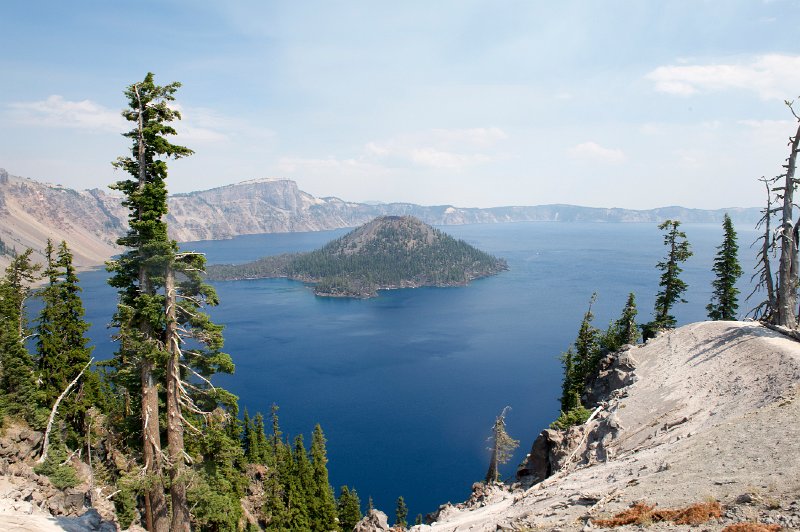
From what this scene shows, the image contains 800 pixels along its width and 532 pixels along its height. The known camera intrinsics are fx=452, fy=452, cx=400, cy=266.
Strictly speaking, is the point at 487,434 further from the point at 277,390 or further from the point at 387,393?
the point at 277,390

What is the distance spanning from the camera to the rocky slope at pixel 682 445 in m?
12.5

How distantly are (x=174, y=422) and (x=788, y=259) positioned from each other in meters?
30.2

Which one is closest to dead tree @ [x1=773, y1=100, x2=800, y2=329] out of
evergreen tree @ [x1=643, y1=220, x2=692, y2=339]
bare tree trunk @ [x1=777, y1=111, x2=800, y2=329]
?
bare tree trunk @ [x1=777, y1=111, x2=800, y2=329]

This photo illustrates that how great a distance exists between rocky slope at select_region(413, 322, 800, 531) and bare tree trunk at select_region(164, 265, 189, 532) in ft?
33.6

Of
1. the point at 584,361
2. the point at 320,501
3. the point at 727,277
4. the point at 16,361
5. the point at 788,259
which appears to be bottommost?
the point at 320,501

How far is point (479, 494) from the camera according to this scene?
25812mm

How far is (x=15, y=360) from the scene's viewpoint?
31.1 metres

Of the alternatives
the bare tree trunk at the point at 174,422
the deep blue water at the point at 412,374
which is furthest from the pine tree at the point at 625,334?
the bare tree trunk at the point at 174,422

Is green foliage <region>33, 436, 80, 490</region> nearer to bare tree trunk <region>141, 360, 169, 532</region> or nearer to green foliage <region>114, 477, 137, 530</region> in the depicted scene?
green foliage <region>114, 477, 137, 530</region>

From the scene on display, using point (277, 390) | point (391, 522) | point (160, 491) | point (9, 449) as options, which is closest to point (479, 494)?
point (160, 491)

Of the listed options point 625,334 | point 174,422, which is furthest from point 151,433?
point 625,334

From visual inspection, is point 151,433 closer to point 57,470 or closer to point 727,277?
point 57,470

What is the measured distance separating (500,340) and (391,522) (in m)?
80.7

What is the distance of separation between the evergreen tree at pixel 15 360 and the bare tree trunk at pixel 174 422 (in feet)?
70.3
